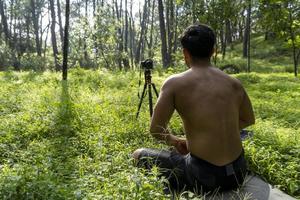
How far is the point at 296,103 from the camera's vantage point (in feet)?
28.7

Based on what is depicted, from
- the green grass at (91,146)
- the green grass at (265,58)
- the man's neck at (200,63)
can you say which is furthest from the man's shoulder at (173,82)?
the green grass at (265,58)

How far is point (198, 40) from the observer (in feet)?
9.93

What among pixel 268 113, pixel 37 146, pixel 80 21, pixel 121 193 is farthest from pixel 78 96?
pixel 80 21

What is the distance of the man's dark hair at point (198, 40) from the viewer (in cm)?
303

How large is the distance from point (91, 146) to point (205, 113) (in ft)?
7.82

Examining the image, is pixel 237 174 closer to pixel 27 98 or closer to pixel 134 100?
pixel 134 100

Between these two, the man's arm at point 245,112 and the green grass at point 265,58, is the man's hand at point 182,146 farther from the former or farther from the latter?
the green grass at point 265,58

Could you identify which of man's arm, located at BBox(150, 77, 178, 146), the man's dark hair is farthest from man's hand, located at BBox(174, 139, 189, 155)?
the man's dark hair

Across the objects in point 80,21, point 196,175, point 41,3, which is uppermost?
point 41,3

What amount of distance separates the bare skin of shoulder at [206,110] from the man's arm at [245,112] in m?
0.21

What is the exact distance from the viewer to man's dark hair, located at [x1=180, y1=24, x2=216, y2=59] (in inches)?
119

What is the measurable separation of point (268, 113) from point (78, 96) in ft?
13.8

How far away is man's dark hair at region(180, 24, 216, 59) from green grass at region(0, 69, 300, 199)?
1132 millimetres

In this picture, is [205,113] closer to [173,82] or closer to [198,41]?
[173,82]
